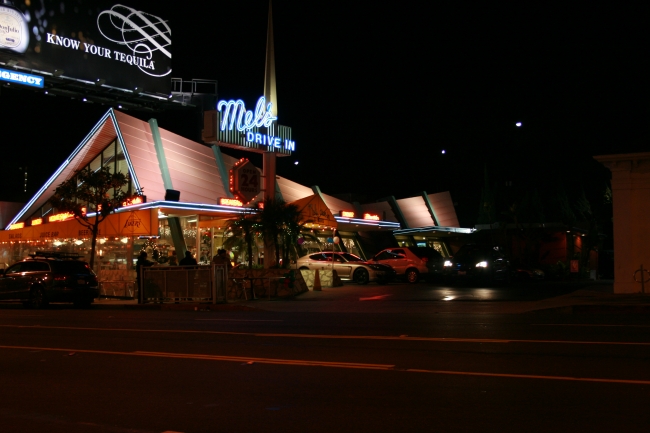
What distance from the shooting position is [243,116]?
31.1 m

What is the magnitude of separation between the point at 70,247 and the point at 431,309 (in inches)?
1012

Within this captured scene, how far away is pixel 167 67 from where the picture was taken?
4641cm

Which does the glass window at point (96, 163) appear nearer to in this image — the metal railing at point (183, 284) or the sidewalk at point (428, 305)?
the sidewalk at point (428, 305)

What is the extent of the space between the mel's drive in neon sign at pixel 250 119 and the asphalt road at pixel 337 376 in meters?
16.8

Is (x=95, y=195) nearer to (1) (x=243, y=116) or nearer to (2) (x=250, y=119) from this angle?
(1) (x=243, y=116)

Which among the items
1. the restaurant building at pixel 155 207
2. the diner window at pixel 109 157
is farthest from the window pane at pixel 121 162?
the diner window at pixel 109 157

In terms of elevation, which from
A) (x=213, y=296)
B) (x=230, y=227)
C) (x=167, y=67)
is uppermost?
(x=167, y=67)

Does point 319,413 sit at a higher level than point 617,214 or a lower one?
lower

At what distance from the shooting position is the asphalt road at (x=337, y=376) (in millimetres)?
6473

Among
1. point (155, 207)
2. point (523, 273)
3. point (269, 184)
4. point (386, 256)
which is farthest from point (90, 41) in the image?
point (523, 273)

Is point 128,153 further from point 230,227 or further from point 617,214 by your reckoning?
point 617,214

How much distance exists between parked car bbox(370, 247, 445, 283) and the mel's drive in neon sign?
7404mm

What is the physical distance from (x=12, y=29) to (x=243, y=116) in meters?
16.6

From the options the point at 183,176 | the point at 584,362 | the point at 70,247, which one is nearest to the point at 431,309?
the point at 584,362
